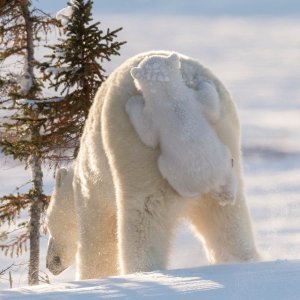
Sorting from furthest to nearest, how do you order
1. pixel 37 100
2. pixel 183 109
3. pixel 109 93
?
pixel 37 100, pixel 109 93, pixel 183 109

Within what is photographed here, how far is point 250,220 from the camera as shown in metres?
6.71

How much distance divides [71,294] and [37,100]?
12413mm

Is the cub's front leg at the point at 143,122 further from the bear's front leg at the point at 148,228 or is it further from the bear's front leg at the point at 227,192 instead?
the bear's front leg at the point at 227,192

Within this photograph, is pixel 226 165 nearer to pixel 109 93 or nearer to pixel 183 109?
pixel 183 109

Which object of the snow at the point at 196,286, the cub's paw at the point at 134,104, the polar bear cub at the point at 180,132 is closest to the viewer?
the snow at the point at 196,286

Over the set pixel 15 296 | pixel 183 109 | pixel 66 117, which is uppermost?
pixel 66 117

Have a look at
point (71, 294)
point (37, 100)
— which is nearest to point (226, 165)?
point (71, 294)

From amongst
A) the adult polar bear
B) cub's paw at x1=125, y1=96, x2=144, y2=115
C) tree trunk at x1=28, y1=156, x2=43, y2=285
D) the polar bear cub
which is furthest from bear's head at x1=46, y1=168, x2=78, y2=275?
tree trunk at x1=28, y1=156, x2=43, y2=285

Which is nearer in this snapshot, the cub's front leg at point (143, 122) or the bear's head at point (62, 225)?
the cub's front leg at point (143, 122)

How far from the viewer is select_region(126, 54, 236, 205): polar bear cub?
5.92 meters

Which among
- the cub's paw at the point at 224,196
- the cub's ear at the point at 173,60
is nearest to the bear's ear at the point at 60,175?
the cub's paw at the point at 224,196

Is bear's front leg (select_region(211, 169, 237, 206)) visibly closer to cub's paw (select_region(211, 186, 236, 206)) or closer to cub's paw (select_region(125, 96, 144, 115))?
cub's paw (select_region(211, 186, 236, 206))

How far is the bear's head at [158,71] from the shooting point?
6.01 m

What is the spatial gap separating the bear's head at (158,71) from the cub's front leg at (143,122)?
25 centimetres
